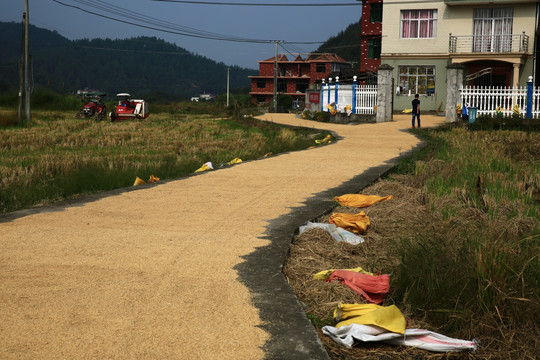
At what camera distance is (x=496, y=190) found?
388 inches

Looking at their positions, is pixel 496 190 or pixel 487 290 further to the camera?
pixel 496 190

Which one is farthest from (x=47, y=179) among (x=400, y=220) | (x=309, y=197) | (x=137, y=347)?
(x=137, y=347)

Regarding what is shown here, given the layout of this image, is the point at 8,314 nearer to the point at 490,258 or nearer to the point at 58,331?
the point at 58,331

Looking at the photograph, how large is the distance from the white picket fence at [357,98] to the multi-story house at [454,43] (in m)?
7.40

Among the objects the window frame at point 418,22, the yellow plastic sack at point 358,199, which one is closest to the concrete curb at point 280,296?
the yellow plastic sack at point 358,199

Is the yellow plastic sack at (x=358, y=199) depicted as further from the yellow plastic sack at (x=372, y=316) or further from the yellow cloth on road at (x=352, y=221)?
the yellow plastic sack at (x=372, y=316)

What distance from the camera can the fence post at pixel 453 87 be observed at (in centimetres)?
2780

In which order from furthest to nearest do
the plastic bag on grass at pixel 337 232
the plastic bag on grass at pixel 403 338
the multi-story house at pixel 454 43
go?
the multi-story house at pixel 454 43
the plastic bag on grass at pixel 337 232
the plastic bag on grass at pixel 403 338

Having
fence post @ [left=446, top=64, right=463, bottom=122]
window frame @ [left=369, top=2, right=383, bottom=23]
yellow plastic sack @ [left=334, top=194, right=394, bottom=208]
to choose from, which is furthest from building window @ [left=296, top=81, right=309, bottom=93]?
yellow plastic sack @ [left=334, top=194, right=394, bottom=208]

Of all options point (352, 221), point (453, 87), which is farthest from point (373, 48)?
point (352, 221)

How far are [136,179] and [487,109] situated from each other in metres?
19.6

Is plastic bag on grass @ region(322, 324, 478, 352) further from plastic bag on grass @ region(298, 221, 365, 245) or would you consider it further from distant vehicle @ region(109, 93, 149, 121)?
distant vehicle @ region(109, 93, 149, 121)

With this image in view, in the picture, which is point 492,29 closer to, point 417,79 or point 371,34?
point 417,79

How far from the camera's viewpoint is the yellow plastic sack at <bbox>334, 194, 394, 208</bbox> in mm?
9078
